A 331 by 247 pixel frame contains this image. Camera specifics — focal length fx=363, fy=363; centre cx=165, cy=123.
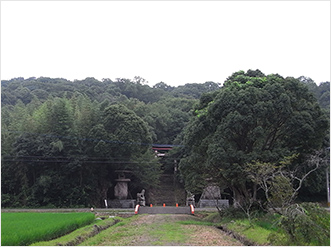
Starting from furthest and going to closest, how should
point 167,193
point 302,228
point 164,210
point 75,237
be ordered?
point 167,193
point 164,210
point 75,237
point 302,228

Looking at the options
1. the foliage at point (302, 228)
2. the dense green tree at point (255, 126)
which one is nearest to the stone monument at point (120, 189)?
the dense green tree at point (255, 126)

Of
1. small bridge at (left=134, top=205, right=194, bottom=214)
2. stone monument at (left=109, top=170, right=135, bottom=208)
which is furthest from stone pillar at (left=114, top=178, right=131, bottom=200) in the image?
small bridge at (left=134, top=205, right=194, bottom=214)

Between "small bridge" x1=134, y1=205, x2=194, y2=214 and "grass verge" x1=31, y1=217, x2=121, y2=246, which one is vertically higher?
"grass verge" x1=31, y1=217, x2=121, y2=246

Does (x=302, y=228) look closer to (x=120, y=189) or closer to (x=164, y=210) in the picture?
(x=164, y=210)

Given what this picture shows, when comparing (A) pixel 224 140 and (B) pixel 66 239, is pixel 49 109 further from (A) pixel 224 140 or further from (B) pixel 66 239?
(B) pixel 66 239

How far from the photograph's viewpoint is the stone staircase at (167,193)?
3619 cm

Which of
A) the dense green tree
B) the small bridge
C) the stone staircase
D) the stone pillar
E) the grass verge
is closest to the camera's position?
the grass verge

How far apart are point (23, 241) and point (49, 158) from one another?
21.9m

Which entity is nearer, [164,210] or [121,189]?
[164,210]

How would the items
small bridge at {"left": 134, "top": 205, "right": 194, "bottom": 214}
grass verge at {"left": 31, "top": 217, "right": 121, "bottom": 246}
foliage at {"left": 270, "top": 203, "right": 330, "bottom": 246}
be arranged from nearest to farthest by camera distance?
foliage at {"left": 270, "top": 203, "right": 330, "bottom": 246} → grass verge at {"left": 31, "top": 217, "right": 121, "bottom": 246} → small bridge at {"left": 134, "top": 205, "right": 194, "bottom": 214}

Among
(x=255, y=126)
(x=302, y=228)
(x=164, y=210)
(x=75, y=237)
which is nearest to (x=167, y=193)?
(x=164, y=210)

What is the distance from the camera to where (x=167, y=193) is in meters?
38.3

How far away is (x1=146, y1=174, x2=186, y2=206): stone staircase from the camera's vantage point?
36.2m

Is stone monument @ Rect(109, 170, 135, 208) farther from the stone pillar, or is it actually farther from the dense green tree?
the dense green tree
